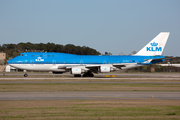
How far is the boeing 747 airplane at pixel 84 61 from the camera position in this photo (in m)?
44.1

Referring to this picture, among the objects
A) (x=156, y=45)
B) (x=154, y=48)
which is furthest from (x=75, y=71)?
(x=156, y=45)

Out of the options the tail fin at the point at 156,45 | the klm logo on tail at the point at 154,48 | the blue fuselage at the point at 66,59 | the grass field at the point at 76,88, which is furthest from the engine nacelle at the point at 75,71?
the grass field at the point at 76,88

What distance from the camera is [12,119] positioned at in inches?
410

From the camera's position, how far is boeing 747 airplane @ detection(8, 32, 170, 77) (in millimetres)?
44125

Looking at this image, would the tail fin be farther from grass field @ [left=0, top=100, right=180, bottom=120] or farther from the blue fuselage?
grass field @ [left=0, top=100, right=180, bottom=120]

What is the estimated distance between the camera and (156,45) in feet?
162

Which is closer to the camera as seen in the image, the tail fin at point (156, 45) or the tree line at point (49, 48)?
the tail fin at point (156, 45)

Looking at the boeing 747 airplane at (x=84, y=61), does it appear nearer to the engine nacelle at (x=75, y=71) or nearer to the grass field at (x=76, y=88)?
the engine nacelle at (x=75, y=71)

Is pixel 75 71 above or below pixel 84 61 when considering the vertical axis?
below

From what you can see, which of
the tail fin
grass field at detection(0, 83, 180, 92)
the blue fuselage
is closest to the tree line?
the tail fin

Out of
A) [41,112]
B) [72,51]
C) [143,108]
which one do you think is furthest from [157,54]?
[72,51]

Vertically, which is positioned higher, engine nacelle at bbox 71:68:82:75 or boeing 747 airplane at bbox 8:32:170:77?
boeing 747 airplane at bbox 8:32:170:77

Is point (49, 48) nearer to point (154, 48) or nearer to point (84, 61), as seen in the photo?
point (84, 61)

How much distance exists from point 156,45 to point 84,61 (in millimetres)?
15944
